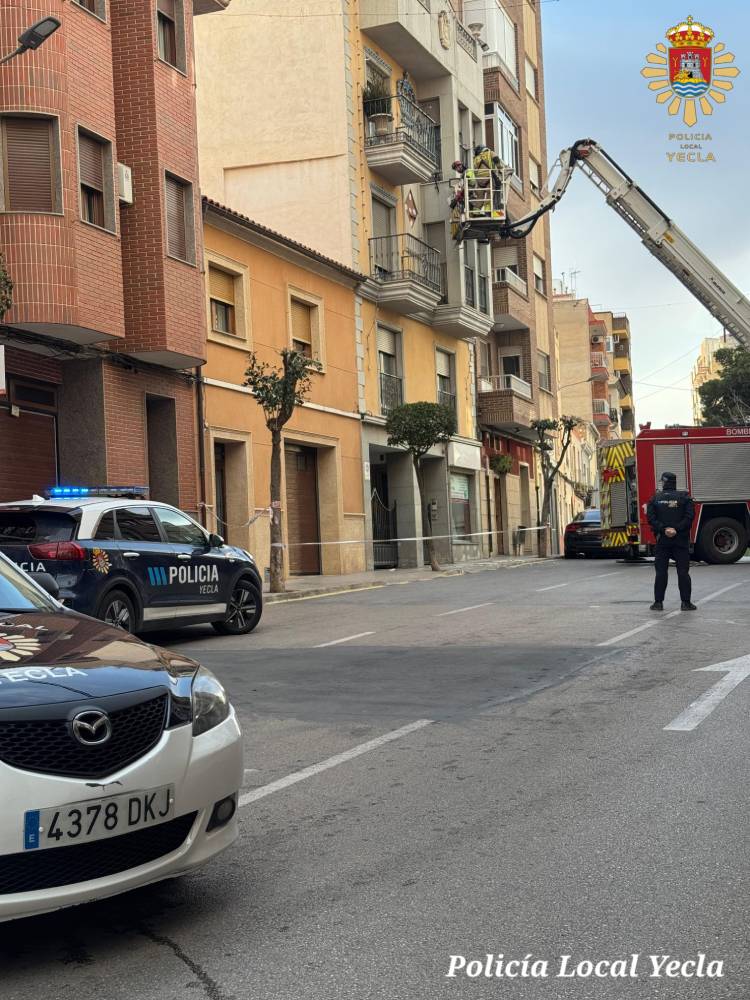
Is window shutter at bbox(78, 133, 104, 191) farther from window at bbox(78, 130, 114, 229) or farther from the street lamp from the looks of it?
the street lamp

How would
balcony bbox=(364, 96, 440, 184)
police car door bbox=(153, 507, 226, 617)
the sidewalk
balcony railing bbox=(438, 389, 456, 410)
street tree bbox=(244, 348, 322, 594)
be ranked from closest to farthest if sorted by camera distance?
police car door bbox=(153, 507, 226, 617)
street tree bbox=(244, 348, 322, 594)
the sidewalk
balcony bbox=(364, 96, 440, 184)
balcony railing bbox=(438, 389, 456, 410)

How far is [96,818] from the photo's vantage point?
3748 millimetres

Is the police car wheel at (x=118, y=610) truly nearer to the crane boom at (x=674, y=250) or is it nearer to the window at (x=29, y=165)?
the window at (x=29, y=165)

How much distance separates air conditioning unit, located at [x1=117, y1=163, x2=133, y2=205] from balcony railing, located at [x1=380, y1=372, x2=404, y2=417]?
12896 millimetres

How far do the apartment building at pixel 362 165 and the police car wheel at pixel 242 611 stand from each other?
15.8 metres

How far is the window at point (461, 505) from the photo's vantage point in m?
37.3

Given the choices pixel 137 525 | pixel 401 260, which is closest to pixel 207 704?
pixel 137 525

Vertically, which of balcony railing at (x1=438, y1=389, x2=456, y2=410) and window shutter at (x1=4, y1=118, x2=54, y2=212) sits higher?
window shutter at (x1=4, y1=118, x2=54, y2=212)

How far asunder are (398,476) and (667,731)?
1080 inches

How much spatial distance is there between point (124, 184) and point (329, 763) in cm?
1576

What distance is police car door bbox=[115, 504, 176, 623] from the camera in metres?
12.7

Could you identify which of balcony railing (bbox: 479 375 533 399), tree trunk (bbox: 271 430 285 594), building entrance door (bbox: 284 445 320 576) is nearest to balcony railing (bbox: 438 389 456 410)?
balcony railing (bbox: 479 375 533 399)

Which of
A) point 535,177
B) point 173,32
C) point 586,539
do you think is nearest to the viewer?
point 173,32

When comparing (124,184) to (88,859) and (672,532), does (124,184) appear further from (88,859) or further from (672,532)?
(88,859)
